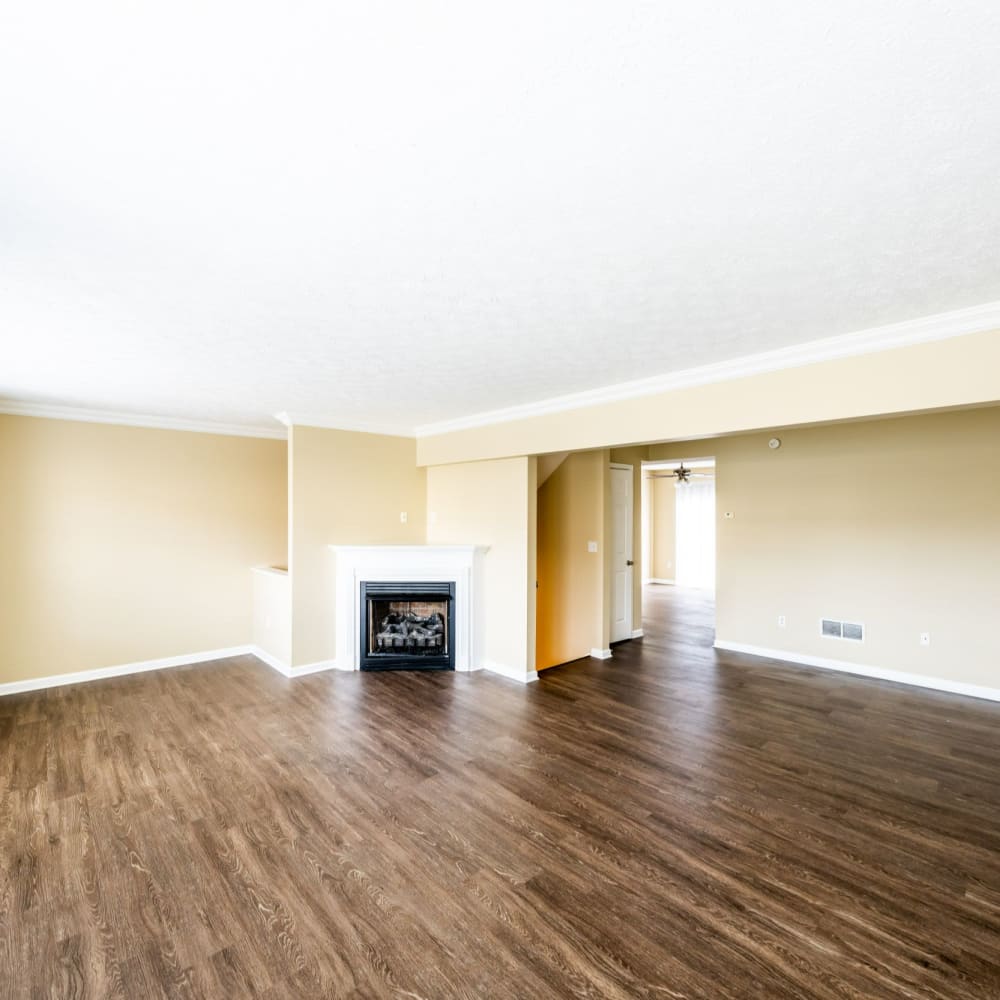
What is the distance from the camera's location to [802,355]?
2941mm

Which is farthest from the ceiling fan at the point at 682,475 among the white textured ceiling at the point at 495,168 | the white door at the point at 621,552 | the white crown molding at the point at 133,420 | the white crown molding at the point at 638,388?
the white textured ceiling at the point at 495,168

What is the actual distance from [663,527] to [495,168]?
11228mm

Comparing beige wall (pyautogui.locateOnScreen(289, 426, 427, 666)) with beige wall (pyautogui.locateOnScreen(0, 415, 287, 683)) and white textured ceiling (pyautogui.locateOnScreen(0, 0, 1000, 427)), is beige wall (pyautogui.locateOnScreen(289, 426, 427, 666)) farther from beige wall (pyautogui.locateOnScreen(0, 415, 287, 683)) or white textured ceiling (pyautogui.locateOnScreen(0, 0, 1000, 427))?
white textured ceiling (pyautogui.locateOnScreen(0, 0, 1000, 427))

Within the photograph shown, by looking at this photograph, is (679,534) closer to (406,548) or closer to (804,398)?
(406,548)

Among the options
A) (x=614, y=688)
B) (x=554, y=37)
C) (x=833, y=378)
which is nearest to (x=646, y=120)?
(x=554, y=37)

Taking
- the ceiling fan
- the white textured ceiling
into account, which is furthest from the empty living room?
the ceiling fan

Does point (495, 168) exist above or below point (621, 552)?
above

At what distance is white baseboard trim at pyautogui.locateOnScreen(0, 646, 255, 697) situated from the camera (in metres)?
4.71

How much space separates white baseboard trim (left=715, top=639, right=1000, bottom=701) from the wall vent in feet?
0.80

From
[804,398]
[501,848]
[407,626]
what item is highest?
[804,398]

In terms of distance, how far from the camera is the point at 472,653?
535 centimetres

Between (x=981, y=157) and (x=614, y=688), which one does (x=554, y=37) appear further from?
(x=614, y=688)

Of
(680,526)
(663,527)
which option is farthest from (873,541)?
(663,527)

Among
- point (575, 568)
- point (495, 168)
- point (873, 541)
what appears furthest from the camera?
point (575, 568)
